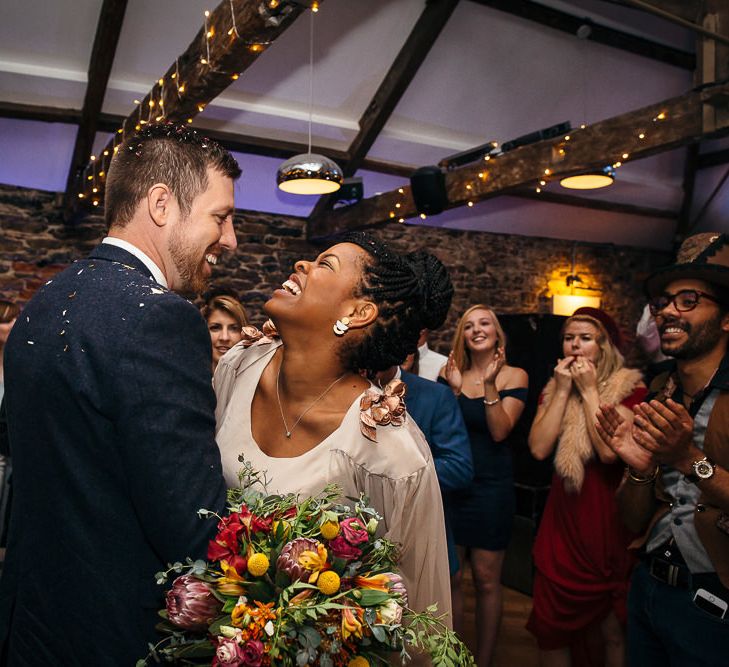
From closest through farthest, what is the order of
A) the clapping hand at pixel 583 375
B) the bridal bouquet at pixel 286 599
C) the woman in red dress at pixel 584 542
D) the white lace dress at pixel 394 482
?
the bridal bouquet at pixel 286 599
the white lace dress at pixel 394 482
the woman in red dress at pixel 584 542
the clapping hand at pixel 583 375

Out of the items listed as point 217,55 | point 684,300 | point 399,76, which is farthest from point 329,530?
point 399,76

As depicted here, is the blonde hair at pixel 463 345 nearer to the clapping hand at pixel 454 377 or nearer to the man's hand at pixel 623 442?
the clapping hand at pixel 454 377

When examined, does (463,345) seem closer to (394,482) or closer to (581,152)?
(581,152)

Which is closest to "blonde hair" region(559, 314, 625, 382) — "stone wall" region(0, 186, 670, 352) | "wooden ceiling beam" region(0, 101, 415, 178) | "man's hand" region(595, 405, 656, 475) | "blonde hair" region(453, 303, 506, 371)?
"blonde hair" region(453, 303, 506, 371)

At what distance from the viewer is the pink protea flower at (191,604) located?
0.97 metres

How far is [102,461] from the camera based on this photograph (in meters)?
1.06

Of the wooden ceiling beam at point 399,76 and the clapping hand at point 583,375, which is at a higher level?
the wooden ceiling beam at point 399,76

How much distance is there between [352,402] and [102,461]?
0.57 metres

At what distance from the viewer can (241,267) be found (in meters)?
7.16

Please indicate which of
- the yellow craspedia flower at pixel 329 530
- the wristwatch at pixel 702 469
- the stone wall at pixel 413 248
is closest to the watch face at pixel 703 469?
the wristwatch at pixel 702 469

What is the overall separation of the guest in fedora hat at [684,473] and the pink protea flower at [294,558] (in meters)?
1.23

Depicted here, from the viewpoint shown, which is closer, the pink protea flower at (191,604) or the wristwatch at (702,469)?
the pink protea flower at (191,604)

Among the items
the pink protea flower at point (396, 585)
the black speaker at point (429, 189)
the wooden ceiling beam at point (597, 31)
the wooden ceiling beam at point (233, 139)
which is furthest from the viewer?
the wooden ceiling beam at point (597, 31)

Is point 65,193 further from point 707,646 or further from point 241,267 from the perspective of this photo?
point 707,646
